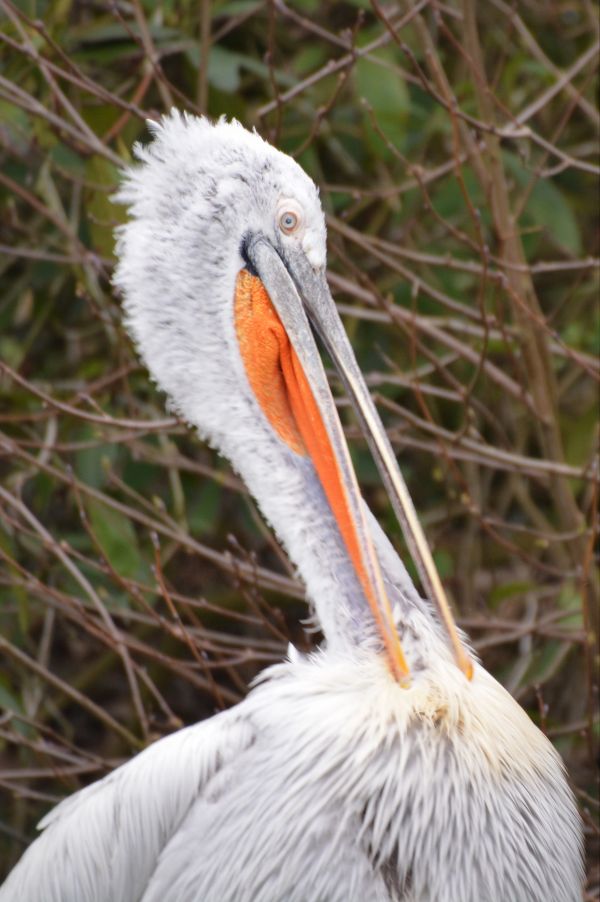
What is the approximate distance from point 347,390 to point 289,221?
0.33 meters

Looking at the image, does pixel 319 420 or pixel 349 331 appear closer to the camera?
pixel 319 420

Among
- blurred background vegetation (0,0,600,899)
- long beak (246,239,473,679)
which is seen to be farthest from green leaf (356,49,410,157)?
long beak (246,239,473,679)

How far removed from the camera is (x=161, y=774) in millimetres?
2297

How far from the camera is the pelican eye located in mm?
2428

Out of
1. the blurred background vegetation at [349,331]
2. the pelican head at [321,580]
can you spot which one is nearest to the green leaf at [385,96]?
the blurred background vegetation at [349,331]

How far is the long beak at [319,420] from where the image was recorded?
7.54 ft

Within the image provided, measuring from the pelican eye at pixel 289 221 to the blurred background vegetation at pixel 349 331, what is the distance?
2.35 ft

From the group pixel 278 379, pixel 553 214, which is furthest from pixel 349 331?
pixel 278 379

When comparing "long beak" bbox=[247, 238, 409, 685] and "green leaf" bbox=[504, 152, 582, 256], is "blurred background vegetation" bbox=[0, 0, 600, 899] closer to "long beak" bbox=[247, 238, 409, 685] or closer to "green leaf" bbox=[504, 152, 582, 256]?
"green leaf" bbox=[504, 152, 582, 256]

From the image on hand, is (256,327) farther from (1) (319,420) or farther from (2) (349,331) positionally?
(2) (349,331)

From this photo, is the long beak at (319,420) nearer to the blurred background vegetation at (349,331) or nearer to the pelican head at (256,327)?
the pelican head at (256,327)

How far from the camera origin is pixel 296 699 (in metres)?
2.30

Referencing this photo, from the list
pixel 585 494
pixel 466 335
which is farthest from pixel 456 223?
pixel 585 494

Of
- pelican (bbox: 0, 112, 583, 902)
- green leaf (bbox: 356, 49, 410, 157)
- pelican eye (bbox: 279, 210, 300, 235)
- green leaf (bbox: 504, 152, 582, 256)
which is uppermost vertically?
green leaf (bbox: 356, 49, 410, 157)
